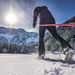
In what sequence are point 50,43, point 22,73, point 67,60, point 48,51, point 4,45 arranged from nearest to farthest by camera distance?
point 22,73
point 67,60
point 50,43
point 48,51
point 4,45

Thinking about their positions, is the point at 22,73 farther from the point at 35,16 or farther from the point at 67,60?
the point at 35,16

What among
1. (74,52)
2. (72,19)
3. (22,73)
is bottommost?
(22,73)

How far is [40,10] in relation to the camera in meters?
6.71

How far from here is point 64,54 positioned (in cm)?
639

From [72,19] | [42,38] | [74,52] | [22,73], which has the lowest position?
[22,73]

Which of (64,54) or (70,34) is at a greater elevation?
(70,34)

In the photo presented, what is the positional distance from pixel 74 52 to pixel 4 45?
27.6ft

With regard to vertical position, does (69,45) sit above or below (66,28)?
below

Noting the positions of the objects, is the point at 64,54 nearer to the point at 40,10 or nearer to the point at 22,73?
the point at 40,10

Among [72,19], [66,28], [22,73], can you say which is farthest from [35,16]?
[22,73]

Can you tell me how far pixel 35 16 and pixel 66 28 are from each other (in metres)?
1.71

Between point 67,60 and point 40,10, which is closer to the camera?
point 67,60

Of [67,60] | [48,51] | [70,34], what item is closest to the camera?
[67,60]

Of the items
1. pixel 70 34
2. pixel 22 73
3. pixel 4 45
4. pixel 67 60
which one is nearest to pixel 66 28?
pixel 70 34
